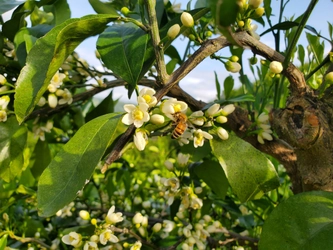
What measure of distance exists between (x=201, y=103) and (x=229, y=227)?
0.55 m

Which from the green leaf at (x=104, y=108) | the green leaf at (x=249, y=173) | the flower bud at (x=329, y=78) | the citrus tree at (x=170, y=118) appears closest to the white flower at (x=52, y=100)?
the citrus tree at (x=170, y=118)

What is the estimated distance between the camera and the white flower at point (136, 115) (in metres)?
0.49

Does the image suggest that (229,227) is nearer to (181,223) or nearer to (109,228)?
(181,223)

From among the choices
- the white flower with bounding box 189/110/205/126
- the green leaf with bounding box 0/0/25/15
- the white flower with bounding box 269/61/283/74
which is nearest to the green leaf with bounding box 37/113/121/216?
the white flower with bounding box 189/110/205/126

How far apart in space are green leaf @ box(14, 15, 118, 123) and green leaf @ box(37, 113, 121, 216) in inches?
2.8

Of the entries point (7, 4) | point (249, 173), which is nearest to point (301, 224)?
point (249, 173)

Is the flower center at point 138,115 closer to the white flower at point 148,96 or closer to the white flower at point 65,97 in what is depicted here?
the white flower at point 148,96

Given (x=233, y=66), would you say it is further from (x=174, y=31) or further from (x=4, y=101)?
(x=4, y=101)

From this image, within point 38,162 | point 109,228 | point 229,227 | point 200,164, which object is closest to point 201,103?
point 200,164

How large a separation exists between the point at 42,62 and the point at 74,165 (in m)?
0.13

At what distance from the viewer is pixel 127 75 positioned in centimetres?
Answer: 52

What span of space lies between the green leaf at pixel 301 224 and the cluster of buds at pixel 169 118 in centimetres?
13

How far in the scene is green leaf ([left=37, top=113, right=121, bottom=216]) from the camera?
44cm

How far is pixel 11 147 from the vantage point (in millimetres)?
732
